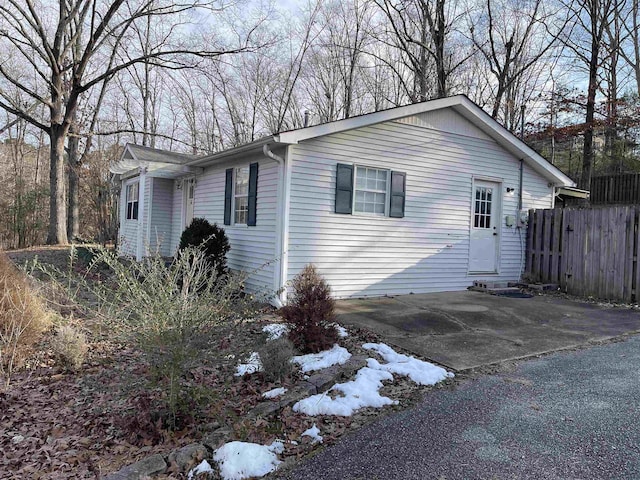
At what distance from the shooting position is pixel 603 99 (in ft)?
55.2

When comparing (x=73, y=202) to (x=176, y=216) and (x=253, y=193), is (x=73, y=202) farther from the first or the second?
(x=253, y=193)

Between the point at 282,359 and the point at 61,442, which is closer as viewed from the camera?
the point at 61,442

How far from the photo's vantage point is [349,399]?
357 centimetres

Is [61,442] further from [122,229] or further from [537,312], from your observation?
[122,229]

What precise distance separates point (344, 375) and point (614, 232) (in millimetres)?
7211

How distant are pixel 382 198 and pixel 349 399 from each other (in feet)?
17.5

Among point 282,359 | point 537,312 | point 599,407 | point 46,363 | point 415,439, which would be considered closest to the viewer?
point 415,439

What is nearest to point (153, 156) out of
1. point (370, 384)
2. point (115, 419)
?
point (115, 419)

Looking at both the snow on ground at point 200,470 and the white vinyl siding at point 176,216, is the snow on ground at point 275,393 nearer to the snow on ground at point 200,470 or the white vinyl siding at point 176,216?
the snow on ground at point 200,470

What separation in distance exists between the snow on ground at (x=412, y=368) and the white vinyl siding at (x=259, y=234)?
A: 2.63 meters

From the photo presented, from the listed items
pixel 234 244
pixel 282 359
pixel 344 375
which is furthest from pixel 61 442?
pixel 234 244

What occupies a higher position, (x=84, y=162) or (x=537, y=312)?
(x=84, y=162)

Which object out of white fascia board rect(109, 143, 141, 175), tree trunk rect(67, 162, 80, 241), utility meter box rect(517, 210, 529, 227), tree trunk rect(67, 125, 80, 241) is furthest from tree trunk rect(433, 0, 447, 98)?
tree trunk rect(67, 162, 80, 241)

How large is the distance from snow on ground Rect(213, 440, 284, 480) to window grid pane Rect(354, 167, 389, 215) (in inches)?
225
